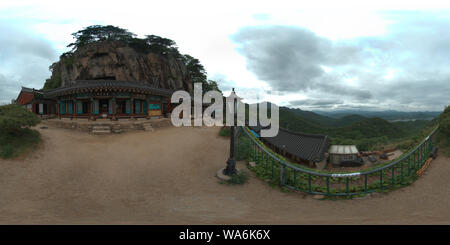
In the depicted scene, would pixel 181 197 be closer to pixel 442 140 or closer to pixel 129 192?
pixel 129 192

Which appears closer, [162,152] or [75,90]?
[162,152]

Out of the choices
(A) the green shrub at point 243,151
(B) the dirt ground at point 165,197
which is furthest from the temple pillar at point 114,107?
(A) the green shrub at point 243,151

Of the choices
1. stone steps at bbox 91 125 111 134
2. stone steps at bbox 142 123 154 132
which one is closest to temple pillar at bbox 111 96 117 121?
stone steps at bbox 91 125 111 134

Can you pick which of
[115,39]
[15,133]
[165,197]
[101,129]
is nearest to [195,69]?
[115,39]

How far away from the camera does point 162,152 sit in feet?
33.9

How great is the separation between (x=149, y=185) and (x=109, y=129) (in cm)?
920

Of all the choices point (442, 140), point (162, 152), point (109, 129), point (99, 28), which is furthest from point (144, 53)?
point (442, 140)

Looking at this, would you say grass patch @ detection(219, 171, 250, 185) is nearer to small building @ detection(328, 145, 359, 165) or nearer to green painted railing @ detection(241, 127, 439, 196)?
green painted railing @ detection(241, 127, 439, 196)

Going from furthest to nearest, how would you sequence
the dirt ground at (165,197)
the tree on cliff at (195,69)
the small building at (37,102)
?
the tree on cliff at (195,69) → the small building at (37,102) → the dirt ground at (165,197)

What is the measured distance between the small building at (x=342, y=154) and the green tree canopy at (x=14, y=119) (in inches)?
759

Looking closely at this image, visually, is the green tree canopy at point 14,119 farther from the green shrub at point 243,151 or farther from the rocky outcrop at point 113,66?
the rocky outcrop at point 113,66

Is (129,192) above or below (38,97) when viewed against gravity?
below

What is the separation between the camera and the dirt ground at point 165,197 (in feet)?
15.8

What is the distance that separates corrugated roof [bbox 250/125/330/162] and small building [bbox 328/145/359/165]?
2.80 ft
